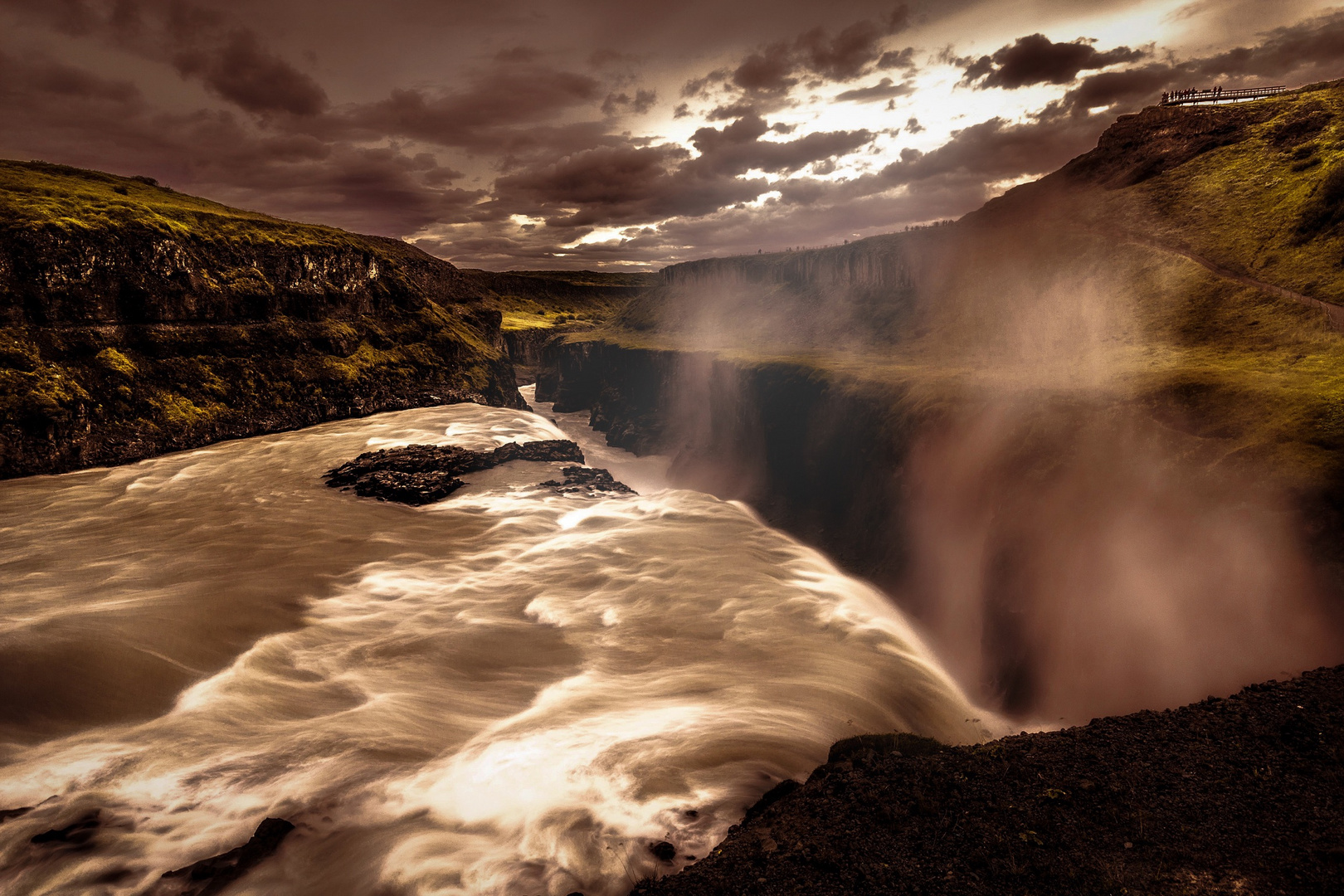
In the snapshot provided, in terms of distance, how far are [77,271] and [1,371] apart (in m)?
10.0

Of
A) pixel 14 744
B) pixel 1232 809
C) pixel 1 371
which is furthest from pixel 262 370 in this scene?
pixel 1232 809

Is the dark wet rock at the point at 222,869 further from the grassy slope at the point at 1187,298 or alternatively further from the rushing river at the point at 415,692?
the grassy slope at the point at 1187,298

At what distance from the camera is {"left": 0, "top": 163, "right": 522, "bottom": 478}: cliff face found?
38.0 metres

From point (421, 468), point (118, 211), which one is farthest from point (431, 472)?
point (118, 211)

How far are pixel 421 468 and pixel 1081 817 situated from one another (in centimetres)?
3708

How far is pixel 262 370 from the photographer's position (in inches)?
2046

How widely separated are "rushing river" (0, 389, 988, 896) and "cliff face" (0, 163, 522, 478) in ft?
40.7

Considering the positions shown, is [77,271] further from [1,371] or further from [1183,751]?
[1183,751]

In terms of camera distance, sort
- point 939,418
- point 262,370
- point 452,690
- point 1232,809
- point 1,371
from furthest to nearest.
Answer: point 262,370
point 1,371
point 939,418
point 452,690
point 1232,809

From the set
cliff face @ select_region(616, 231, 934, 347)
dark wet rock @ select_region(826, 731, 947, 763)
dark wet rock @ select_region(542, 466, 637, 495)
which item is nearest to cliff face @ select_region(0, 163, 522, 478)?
dark wet rock @ select_region(542, 466, 637, 495)

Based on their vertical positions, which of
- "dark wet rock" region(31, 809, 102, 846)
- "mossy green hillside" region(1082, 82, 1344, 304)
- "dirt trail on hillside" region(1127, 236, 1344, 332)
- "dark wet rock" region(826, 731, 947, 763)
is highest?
"mossy green hillside" region(1082, 82, 1344, 304)

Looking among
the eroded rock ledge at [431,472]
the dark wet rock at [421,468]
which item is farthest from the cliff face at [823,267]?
the eroded rock ledge at [431,472]

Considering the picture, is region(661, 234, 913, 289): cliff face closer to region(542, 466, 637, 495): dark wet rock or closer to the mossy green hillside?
the mossy green hillside

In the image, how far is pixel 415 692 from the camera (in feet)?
47.9
